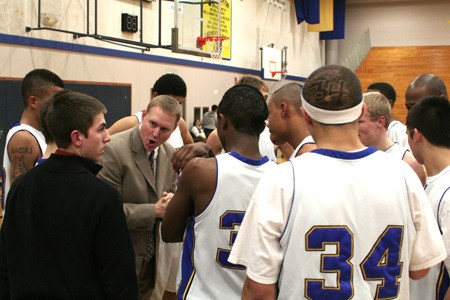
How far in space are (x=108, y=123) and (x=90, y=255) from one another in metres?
8.23

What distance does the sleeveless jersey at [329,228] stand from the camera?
1870 millimetres

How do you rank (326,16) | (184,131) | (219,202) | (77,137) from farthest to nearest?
(326,16)
(184,131)
(219,202)
(77,137)

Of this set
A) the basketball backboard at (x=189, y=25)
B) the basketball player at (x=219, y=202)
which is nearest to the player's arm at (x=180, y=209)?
the basketball player at (x=219, y=202)

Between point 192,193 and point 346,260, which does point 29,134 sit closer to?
point 192,193

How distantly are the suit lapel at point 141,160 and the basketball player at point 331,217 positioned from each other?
1.48m

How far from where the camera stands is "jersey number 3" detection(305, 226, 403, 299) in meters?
1.87

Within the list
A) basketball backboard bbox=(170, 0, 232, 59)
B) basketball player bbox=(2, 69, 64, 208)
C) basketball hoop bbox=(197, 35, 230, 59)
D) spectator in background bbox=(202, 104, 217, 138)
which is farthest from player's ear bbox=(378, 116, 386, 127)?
spectator in background bbox=(202, 104, 217, 138)

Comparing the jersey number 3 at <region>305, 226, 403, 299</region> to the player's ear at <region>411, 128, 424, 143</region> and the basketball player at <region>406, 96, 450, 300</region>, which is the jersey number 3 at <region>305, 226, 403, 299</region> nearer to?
the basketball player at <region>406, 96, 450, 300</region>

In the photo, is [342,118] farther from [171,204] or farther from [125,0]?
[125,0]

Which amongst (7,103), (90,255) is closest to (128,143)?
(90,255)

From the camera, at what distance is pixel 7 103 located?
8.16 m

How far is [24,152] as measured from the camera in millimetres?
3705

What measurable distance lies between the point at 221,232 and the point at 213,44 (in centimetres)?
1143

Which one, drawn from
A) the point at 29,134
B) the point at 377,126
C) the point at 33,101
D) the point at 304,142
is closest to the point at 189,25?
the point at 33,101
